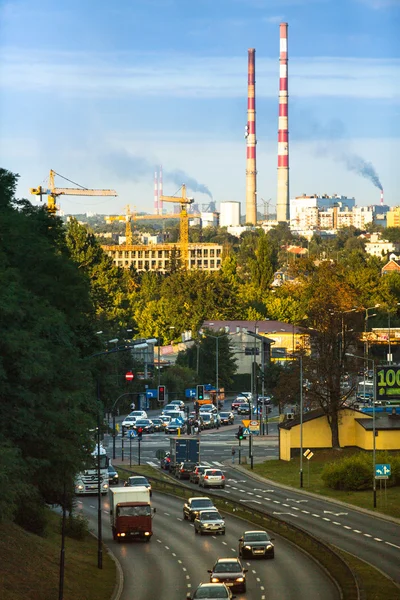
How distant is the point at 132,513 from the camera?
58.3 metres

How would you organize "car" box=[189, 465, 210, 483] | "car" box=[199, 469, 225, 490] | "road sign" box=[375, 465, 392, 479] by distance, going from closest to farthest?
"road sign" box=[375, 465, 392, 479], "car" box=[199, 469, 225, 490], "car" box=[189, 465, 210, 483]

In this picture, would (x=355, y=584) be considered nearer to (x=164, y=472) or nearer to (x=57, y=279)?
(x=57, y=279)

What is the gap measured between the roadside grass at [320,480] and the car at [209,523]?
10443 mm

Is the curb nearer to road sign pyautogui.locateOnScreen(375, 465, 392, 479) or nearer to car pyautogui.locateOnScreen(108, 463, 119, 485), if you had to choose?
road sign pyautogui.locateOnScreen(375, 465, 392, 479)

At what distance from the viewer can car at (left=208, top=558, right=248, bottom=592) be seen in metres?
44.4

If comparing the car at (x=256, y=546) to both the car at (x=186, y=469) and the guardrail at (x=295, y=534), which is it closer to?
the guardrail at (x=295, y=534)

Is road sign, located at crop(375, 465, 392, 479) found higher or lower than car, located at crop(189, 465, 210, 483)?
higher

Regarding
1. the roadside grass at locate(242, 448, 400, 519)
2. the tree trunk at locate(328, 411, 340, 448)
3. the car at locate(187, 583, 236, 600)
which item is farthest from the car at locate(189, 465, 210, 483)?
the car at locate(187, 583, 236, 600)

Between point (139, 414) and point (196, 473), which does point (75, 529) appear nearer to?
point (196, 473)

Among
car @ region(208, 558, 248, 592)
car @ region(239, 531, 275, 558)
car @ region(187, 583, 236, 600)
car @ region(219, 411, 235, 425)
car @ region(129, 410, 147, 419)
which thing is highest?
car @ region(187, 583, 236, 600)

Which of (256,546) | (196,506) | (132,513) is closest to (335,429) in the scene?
(196,506)

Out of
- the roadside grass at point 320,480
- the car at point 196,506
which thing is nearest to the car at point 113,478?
the roadside grass at point 320,480

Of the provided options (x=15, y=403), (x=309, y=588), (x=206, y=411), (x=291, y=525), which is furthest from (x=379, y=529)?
(x=206, y=411)

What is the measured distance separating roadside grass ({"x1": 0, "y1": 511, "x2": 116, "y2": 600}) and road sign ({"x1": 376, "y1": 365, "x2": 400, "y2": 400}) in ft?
98.6
